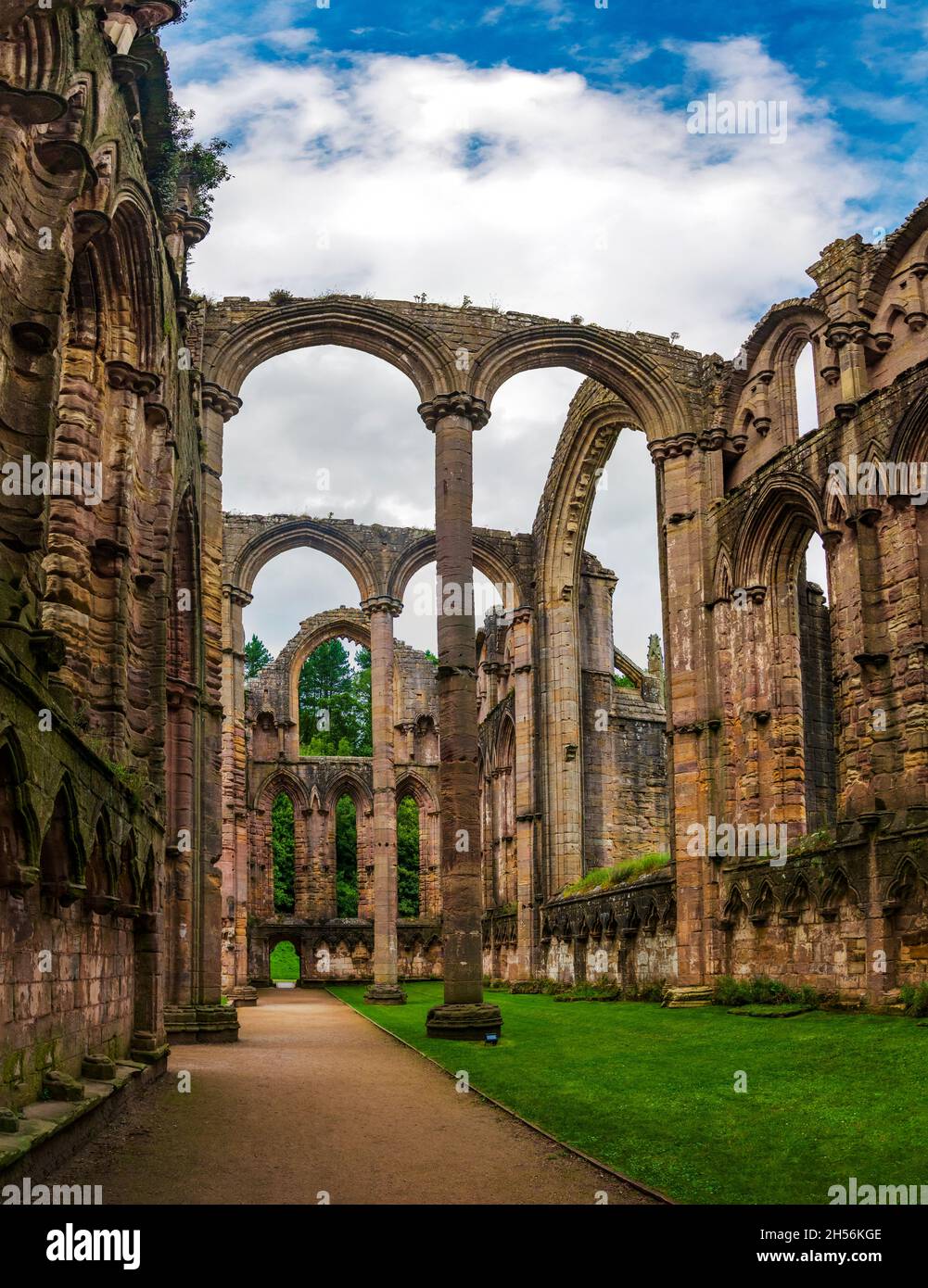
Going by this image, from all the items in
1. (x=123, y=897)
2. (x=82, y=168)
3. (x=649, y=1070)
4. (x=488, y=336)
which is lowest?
(x=649, y=1070)

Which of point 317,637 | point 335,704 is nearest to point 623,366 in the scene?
point 317,637

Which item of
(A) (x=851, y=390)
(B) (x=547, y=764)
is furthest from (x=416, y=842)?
(A) (x=851, y=390)

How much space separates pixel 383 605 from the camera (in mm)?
28406

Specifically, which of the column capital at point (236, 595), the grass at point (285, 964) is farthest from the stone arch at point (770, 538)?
the grass at point (285, 964)

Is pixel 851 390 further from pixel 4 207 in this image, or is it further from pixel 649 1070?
pixel 4 207

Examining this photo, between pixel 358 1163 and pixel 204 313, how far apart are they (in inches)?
550

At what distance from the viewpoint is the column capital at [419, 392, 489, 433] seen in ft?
59.1

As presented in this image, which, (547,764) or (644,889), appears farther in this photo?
(547,764)

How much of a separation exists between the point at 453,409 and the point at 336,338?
2457 millimetres

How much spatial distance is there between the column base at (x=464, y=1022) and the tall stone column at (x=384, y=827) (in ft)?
30.6

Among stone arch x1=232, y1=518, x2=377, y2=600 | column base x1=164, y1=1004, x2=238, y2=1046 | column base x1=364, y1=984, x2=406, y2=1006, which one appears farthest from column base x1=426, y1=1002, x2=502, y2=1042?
stone arch x1=232, y1=518, x2=377, y2=600

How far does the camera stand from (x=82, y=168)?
24.3 feet

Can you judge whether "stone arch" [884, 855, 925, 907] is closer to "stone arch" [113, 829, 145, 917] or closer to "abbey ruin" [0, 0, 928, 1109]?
"abbey ruin" [0, 0, 928, 1109]

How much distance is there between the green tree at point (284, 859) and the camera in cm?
4584
